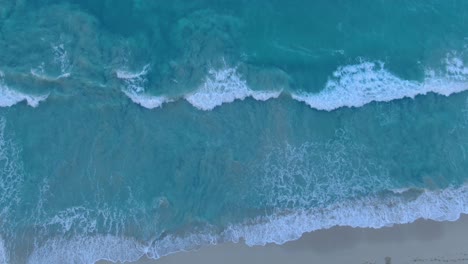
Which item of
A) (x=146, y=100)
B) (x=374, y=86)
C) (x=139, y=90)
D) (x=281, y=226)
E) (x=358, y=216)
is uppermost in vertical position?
(x=374, y=86)

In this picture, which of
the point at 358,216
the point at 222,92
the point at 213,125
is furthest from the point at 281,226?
the point at 222,92

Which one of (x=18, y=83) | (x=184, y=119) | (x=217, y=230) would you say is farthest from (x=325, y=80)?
(x=18, y=83)

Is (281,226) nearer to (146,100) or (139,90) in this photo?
(146,100)

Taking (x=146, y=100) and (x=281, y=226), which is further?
(x=146, y=100)

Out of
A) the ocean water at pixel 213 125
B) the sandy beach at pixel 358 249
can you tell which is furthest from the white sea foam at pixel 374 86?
the sandy beach at pixel 358 249

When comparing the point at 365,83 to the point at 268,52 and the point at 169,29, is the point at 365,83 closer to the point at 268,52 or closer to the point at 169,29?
the point at 268,52

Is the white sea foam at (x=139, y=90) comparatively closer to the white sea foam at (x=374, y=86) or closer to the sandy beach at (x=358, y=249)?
the white sea foam at (x=374, y=86)

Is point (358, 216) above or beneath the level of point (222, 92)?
beneath
